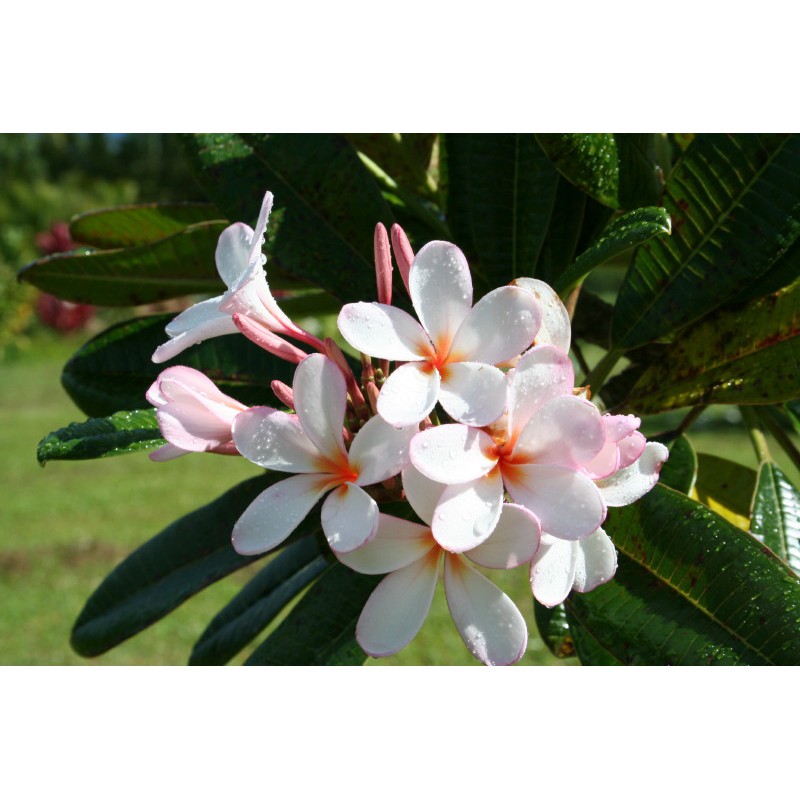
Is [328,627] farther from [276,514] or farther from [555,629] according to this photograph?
[276,514]

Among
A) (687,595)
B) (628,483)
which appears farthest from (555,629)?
(628,483)

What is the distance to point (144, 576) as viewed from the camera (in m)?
1.03

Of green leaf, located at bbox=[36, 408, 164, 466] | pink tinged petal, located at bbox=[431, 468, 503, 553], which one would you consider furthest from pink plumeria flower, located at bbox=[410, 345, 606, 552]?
green leaf, located at bbox=[36, 408, 164, 466]

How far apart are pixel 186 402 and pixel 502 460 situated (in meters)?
0.20

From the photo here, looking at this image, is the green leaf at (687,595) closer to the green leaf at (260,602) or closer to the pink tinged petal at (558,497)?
the pink tinged petal at (558,497)

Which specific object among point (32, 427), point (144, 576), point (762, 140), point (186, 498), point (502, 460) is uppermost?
point (762, 140)

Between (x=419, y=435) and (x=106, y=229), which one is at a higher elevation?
(x=419, y=435)

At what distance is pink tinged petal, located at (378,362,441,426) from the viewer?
0.52 metres

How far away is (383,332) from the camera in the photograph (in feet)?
1.83

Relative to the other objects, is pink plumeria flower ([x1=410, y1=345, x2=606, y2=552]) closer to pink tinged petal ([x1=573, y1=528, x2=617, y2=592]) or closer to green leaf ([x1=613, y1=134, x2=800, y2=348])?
pink tinged petal ([x1=573, y1=528, x2=617, y2=592])

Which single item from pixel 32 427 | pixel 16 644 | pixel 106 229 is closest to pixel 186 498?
pixel 16 644

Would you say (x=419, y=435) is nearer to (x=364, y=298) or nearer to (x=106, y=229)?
(x=364, y=298)

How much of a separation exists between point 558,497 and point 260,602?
0.67 meters

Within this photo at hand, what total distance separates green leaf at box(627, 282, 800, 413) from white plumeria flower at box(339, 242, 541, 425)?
0.31 m
